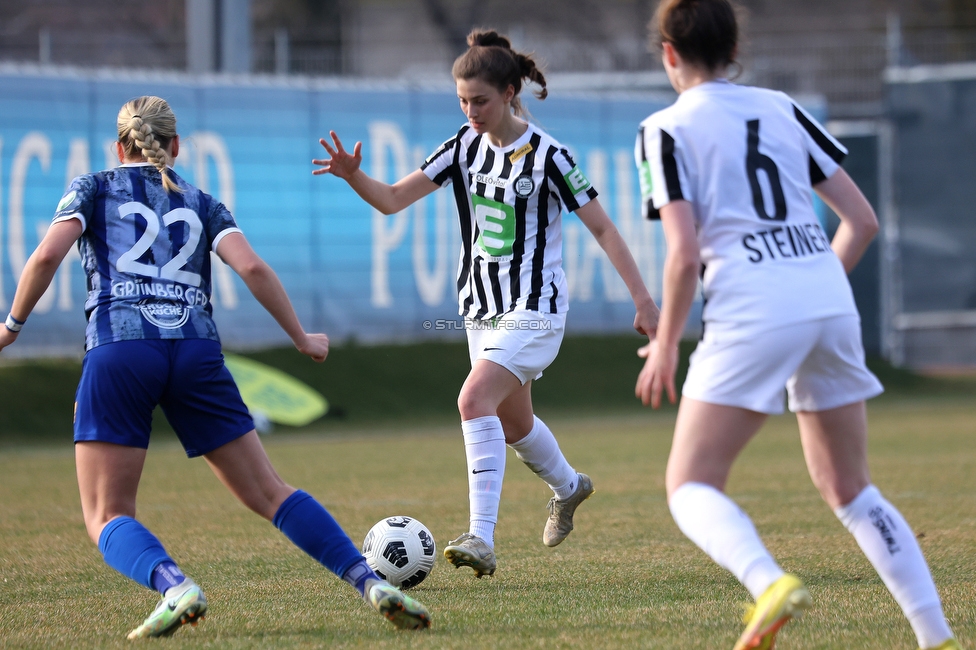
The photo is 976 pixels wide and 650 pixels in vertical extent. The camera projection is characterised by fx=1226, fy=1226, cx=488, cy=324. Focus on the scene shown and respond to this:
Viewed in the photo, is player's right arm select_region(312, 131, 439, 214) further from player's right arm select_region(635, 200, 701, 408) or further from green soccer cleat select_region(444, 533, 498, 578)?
player's right arm select_region(635, 200, 701, 408)

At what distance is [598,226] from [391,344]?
40.5ft

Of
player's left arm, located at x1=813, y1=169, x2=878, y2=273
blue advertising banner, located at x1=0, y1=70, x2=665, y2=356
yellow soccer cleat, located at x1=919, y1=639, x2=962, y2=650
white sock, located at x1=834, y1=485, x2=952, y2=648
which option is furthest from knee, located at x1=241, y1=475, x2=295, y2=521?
blue advertising banner, located at x1=0, y1=70, x2=665, y2=356

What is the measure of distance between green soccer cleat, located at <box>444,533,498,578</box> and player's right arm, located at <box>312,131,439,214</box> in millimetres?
1405

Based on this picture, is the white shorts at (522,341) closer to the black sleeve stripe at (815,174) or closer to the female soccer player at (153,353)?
the female soccer player at (153,353)

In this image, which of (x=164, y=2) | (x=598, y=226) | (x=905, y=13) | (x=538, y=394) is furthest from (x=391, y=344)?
(x=905, y=13)

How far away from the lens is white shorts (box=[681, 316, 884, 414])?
3098 mm

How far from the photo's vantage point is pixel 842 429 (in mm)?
3262

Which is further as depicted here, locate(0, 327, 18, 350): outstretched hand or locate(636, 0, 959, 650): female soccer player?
locate(0, 327, 18, 350): outstretched hand

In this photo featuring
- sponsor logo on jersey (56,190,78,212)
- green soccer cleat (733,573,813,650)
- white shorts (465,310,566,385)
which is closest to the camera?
green soccer cleat (733,573,813,650)

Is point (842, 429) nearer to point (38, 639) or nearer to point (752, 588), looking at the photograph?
point (752, 588)

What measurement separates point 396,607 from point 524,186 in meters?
1.98

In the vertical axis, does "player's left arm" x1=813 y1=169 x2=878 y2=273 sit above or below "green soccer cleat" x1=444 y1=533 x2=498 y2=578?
above

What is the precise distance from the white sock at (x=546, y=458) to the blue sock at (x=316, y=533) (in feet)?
4.96

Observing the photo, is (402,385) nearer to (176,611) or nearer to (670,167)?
(176,611)
